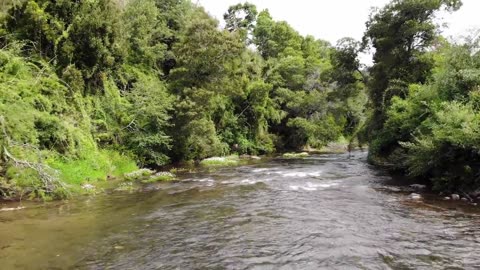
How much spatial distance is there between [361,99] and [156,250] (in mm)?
45216

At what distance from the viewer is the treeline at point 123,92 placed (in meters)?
15.8

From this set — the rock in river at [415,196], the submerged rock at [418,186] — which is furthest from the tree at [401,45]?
the rock in river at [415,196]

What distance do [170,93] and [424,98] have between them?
16517mm

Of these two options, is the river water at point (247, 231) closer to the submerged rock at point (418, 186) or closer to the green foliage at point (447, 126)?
the submerged rock at point (418, 186)

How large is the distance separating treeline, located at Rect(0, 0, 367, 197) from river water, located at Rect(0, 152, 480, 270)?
3.32 meters

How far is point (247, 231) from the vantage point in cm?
1026

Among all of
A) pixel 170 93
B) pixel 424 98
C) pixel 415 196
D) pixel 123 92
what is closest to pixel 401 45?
pixel 424 98

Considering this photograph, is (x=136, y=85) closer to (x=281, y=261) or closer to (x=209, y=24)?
(x=209, y=24)

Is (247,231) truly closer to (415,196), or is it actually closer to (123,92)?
(415,196)

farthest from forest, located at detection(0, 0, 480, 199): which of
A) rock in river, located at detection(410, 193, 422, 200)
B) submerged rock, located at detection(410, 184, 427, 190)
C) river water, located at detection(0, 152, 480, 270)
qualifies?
river water, located at detection(0, 152, 480, 270)

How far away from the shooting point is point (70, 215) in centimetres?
1230

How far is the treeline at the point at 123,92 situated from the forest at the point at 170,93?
81 millimetres

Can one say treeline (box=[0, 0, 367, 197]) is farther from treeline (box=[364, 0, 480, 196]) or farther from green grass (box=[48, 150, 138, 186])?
treeline (box=[364, 0, 480, 196])

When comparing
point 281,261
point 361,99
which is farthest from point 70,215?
point 361,99
